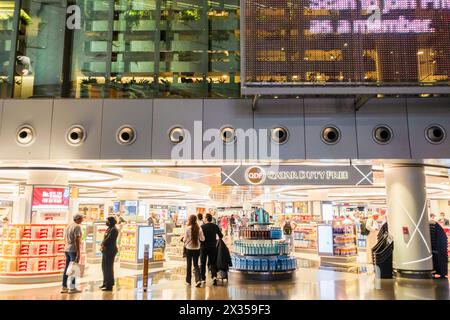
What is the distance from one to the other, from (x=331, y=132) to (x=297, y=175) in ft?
5.06

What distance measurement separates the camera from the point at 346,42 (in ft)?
26.3

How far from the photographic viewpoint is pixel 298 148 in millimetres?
9703

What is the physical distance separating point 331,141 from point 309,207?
77.3ft

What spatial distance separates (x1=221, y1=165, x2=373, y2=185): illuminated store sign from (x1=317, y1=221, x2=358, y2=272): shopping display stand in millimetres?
5636

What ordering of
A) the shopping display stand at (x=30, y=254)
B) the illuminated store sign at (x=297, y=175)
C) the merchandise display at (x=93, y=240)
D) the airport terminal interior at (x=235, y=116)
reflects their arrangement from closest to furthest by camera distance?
the airport terminal interior at (x=235, y=116) < the illuminated store sign at (x=297, y=175) < the shopping display stand at (x=30, y=254) < the merchandise display at (x=93, y=240)

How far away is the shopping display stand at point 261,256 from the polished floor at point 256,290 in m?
0.30

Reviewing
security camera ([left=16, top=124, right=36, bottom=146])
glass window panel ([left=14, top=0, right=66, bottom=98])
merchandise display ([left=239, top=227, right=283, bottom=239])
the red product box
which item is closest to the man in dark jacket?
merchandise display ([left=239, top=227, right=283, bottom=239])

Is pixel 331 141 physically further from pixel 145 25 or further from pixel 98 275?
pixel 98 275

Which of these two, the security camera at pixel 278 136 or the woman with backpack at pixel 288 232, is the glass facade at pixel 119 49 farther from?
the woman with backpack at pixel 288 232

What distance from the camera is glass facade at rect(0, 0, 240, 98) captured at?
1073 centimetres

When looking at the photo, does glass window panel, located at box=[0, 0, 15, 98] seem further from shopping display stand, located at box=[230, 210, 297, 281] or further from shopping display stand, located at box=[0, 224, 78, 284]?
shopping display stand, located at box=[230, 210, 297, 281]

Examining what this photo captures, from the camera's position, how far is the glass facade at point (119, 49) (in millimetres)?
10734

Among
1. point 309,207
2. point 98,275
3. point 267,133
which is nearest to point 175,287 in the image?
point 98,275

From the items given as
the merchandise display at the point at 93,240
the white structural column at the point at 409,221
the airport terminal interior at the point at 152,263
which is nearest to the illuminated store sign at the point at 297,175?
the airport terminal interior at the point at 152,263
